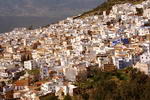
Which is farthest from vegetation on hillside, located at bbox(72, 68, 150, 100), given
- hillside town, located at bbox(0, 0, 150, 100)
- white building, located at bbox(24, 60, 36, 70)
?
white building, located at bbox(24, 60, 36, 70)

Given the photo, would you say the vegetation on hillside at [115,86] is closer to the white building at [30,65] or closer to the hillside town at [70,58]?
the hillside town at [70,58]

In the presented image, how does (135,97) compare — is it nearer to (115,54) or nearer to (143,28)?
(115,54)

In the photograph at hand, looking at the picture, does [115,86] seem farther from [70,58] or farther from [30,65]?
[30,65]

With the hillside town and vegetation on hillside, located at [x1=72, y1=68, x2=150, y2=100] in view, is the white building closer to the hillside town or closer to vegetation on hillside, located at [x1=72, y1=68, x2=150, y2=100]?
the hillside town

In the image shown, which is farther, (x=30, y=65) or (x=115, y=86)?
(x=30, y=65)

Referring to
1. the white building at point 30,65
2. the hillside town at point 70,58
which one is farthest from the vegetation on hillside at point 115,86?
the white building at point 30,65

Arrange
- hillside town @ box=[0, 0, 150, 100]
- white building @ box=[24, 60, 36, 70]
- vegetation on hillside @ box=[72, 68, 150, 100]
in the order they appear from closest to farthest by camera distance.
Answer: vegetation on hillside @ box=[72, 68, 150, 100], hillside town @ box=[0, 0, 150, 100], white building @ box=[24, 60, 36, 70]

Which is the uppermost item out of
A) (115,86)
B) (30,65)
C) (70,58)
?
(70,58)

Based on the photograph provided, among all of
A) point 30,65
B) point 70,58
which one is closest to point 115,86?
point 70,58
